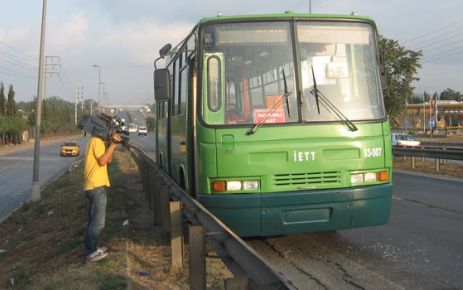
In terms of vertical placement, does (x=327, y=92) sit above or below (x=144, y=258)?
above

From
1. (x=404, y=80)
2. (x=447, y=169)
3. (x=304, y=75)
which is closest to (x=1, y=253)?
(x=304, y=75)

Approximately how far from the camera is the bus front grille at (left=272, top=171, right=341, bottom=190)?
270 inches

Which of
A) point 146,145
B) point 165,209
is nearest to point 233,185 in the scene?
point 165,209

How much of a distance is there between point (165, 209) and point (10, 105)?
7691cm

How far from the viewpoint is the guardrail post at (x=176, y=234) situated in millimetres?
6617

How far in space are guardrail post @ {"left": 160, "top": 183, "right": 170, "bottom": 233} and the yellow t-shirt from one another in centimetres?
97

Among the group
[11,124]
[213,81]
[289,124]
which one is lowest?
[289,124]

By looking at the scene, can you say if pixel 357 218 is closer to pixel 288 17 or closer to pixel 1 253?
pixel 288 17

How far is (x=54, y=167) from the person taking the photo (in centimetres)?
3794

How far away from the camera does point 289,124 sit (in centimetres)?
699

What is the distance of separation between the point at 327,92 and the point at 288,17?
110 centimetres

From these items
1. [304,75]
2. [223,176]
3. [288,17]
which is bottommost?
[223,176]

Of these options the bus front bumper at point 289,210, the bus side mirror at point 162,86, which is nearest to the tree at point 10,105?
the bus side mirror at point 162,86

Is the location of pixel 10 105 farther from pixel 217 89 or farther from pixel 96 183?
pixel 217 89
